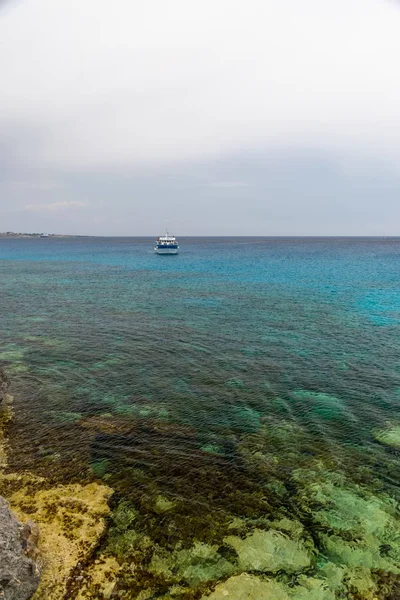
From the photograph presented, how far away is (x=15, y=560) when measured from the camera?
11.2 metres

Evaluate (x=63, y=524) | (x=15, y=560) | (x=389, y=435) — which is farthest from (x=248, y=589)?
(x=389, y=435)

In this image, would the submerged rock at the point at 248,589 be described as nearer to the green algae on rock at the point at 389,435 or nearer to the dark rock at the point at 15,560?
the dark rock at the point at 15,560

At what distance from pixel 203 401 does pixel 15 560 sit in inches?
578

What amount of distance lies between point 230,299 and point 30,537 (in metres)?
50.0

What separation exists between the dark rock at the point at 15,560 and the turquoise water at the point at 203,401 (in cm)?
423

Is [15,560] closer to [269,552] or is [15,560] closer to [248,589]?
[248,589]

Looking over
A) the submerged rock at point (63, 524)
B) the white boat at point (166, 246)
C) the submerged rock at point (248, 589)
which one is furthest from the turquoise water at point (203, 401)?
the white boat at point (166, 246)

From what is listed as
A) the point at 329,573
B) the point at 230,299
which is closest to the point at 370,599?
the point at 329,573

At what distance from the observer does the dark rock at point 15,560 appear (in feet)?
35.1

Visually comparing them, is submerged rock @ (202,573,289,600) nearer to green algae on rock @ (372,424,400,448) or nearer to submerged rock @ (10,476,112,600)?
submerged rock @ (10,476,112,600)

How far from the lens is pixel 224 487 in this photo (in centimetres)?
1623

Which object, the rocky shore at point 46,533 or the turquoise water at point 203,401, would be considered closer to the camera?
the rocky shore at point 46,533

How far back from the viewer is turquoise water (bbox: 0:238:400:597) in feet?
54.4

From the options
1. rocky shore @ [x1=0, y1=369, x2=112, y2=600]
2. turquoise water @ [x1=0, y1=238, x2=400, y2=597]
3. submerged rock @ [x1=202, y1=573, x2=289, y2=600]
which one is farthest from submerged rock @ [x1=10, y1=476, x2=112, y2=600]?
submerged rock @ [x1=202, y1=573, x2=289, y2=600]
